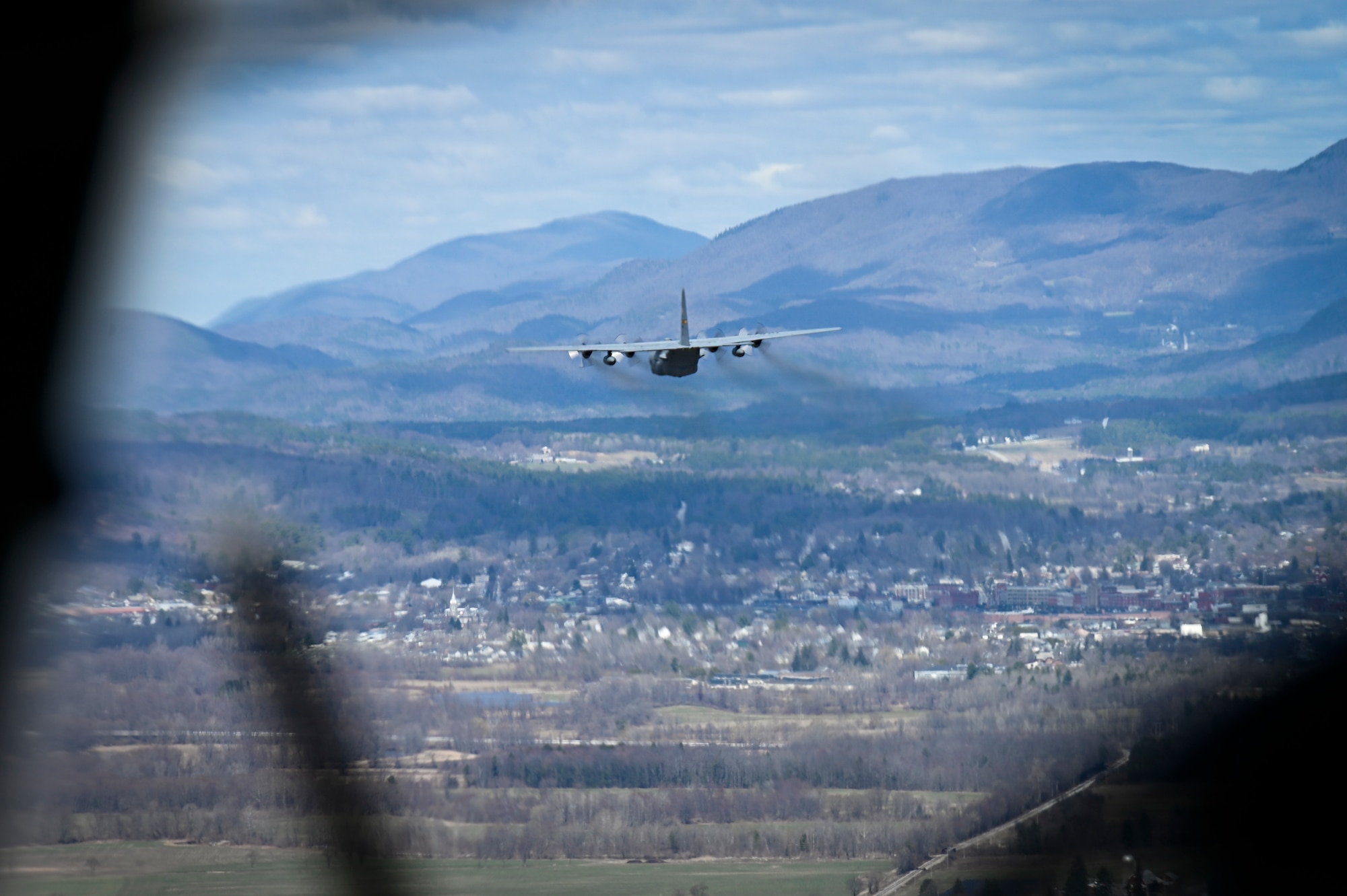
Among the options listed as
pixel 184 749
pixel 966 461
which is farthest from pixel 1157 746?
pixel 966 461

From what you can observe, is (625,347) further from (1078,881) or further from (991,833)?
(1078,881)

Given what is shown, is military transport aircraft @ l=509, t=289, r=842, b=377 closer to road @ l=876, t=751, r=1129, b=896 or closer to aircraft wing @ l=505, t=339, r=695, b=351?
aircraft wing @ l=505, t=339, r=695, b=351

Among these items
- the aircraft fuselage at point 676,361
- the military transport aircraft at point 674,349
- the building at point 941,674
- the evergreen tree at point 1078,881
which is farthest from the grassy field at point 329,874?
the building at point 941,674

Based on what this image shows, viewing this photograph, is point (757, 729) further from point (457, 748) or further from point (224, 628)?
point (224, 628)

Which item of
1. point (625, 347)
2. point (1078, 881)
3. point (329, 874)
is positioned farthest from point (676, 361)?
point (329, 874)

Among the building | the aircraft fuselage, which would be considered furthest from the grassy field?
the building

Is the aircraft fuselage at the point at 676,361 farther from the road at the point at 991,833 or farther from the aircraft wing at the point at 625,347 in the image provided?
the road at the point at 991,833
